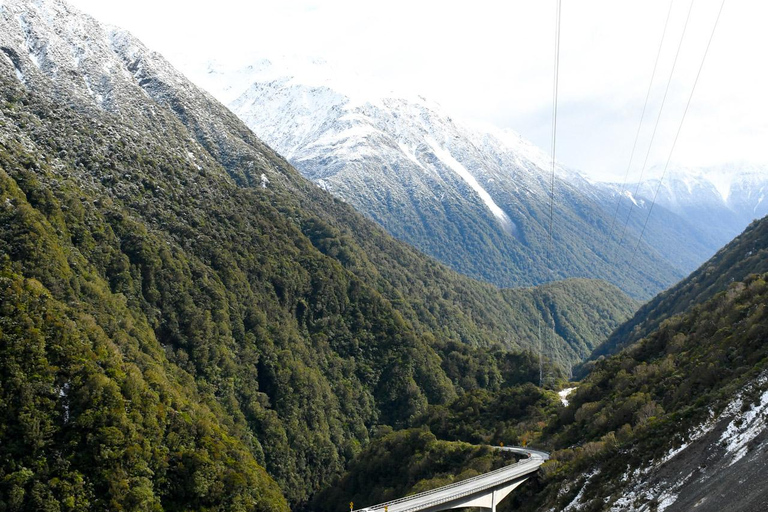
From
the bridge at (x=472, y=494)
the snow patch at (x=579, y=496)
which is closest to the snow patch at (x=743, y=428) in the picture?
the snow patch at (x=579, y=496)

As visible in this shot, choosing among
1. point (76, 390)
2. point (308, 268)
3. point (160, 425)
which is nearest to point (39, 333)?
point (76, 390)

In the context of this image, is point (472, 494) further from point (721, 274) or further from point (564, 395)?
point (721, 274)

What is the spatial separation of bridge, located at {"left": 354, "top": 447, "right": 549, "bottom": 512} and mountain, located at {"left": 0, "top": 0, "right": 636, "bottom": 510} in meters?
38.4

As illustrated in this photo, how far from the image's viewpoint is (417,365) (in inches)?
6348

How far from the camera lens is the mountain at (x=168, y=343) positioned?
3004 inches

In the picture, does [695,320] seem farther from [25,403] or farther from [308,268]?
[308,268]

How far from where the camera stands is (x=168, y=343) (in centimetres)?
12938

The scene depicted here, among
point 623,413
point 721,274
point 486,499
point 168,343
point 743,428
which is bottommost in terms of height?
point 486,499

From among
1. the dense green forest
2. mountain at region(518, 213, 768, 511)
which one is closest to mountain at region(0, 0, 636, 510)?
the dense green forest

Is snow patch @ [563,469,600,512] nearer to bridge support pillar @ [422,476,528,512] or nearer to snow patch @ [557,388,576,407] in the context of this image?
bridge support pillar @ [422,476,528,512]

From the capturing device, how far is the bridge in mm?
49284

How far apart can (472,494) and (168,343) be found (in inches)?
3755

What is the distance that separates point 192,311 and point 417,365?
6382 centimetres

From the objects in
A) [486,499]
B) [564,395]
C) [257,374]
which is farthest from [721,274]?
[257,374]
